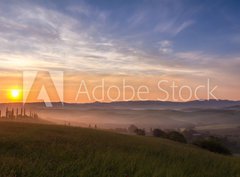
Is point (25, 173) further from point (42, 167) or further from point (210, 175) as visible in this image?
point (210, 175)

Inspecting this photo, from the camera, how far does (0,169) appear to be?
11281 mm

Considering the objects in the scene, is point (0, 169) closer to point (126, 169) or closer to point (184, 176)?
point (126, 169)

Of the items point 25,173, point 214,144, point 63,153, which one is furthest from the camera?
point 214,144

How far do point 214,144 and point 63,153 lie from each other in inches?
2130

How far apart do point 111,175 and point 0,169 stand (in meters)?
4.33

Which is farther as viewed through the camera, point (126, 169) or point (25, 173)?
point (126, 169)

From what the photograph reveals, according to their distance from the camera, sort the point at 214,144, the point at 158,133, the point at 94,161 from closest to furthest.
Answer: the point at 94,161, the point at 214,144, the point at 158,133

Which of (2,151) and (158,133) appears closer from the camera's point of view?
(2,151)

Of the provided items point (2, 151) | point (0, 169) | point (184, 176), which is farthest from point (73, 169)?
point (2, 151)

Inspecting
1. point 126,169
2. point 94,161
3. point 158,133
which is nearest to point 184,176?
point 126,169

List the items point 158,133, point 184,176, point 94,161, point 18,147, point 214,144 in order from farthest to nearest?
1. point 158,133
2. point 214,144
3. point 18,147
4. point 94,161
5. point 184,176

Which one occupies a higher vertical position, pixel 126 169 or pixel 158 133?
pixel 126 169

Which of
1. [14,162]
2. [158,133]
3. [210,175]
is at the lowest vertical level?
[158,133]

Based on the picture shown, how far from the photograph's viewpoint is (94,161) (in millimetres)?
13891
